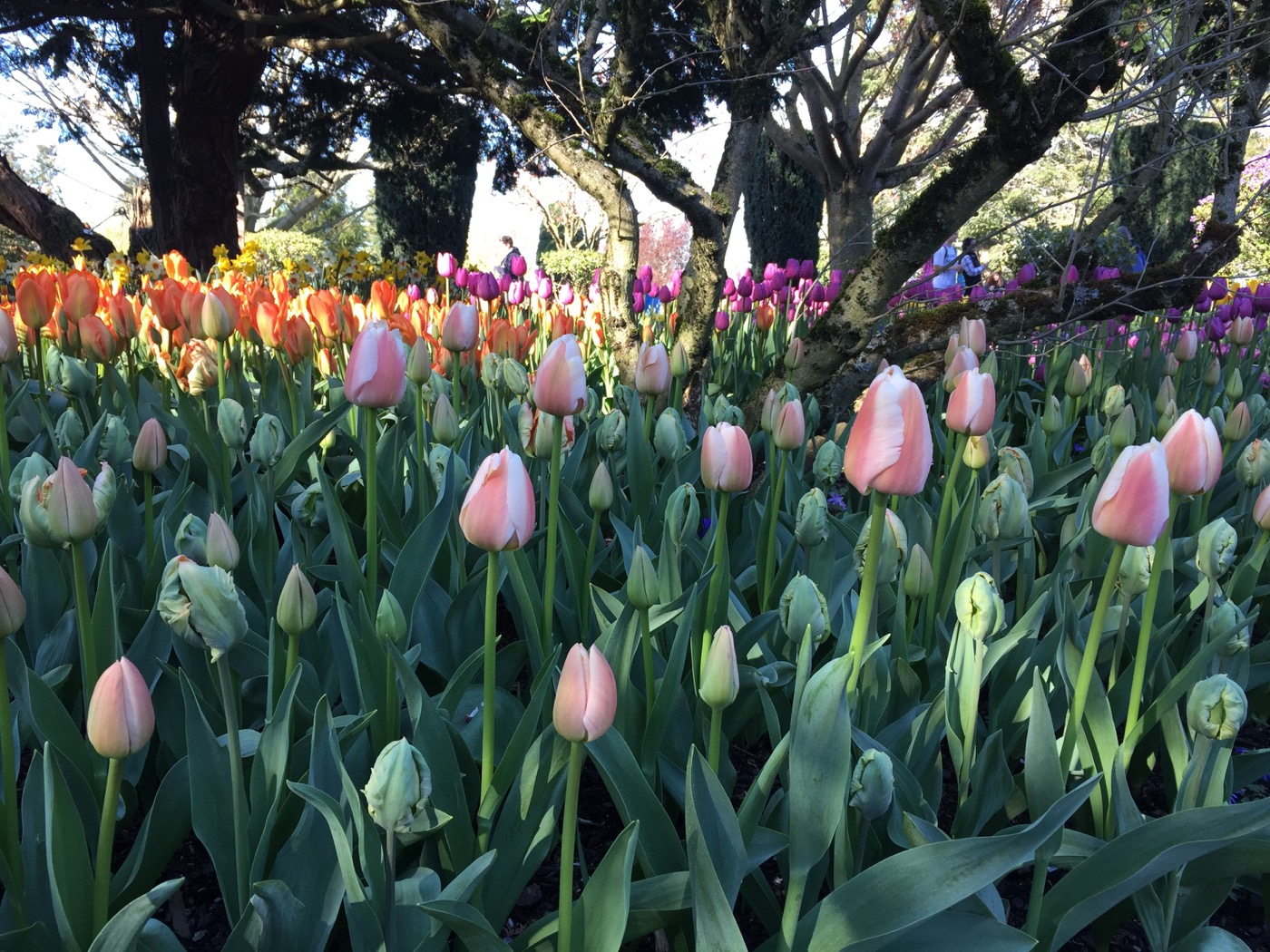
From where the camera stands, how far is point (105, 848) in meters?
0.88

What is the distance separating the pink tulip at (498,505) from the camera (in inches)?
37.4

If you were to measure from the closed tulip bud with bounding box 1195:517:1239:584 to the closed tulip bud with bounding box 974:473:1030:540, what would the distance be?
0.26m

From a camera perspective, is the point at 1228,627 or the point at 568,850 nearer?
the point at 568,850

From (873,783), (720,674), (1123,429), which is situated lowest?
(873,783)

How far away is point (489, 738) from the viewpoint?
3.45ft

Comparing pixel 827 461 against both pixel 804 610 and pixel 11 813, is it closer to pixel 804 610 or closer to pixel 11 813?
pixel 804 610

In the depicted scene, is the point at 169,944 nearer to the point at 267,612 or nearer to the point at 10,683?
the point at 10,683

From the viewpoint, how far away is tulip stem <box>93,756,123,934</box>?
33.2 inches

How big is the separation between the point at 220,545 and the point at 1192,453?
1249mm

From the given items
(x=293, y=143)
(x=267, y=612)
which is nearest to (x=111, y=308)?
(x=267, y=612)

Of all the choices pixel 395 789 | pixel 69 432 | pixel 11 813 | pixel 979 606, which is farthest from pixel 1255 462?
pixel 69 432

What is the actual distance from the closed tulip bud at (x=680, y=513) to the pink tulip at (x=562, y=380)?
24cm

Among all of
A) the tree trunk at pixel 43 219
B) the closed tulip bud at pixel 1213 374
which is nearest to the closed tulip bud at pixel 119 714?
the closed tulip bud at pixel 1213 374

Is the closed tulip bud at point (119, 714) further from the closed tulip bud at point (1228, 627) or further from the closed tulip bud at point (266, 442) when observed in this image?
the closed tulip bud at point (1228, 627)
